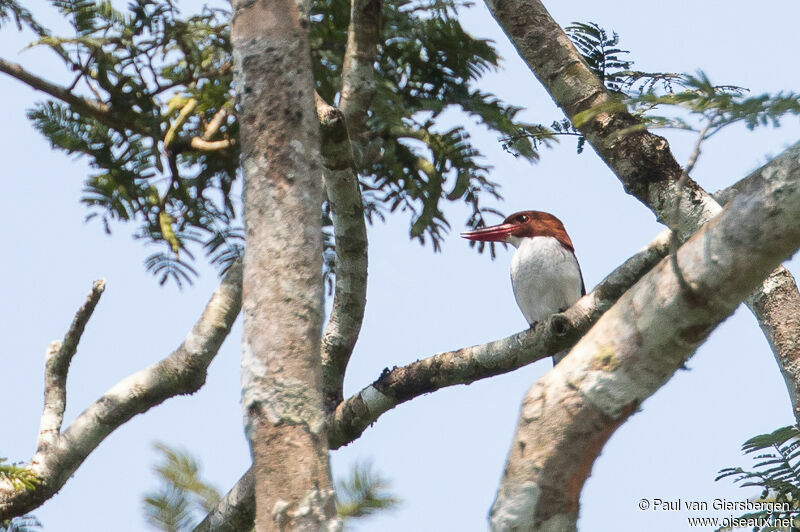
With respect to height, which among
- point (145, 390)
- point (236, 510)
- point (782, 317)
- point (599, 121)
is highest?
point (599, 121)

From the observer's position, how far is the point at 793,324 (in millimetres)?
3328

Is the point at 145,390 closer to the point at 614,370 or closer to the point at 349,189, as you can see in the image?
the point at 349,189

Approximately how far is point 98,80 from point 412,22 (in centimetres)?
135

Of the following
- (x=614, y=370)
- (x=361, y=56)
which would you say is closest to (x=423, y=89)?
(x=361, y=56)

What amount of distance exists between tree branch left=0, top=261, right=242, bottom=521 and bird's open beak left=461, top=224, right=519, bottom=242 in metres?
1.24

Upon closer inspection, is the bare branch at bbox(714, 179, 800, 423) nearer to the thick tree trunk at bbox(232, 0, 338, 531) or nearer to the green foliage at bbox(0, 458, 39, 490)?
the thick tree trunk at bbox(232, 0, 338, 531)

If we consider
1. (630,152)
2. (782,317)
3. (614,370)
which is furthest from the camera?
(630,152)

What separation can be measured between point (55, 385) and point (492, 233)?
7.96ft

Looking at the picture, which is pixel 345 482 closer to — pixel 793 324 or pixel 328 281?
pixel 328 281

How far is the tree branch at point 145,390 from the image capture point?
3846 millimetres

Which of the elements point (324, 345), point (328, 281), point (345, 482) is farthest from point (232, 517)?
point (328, 281)

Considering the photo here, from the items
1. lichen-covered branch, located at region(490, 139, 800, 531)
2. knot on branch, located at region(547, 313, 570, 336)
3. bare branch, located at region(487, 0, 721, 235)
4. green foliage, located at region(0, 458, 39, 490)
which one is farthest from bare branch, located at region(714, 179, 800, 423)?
green foliage, located at region(0, 458, 39, 490)

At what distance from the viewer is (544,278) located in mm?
5504

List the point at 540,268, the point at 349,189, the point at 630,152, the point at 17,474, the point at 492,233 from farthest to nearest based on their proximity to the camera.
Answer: the point at 540,268
the point at 492,233
the point at 630,152
the point at 349,189
the point at 17,474
